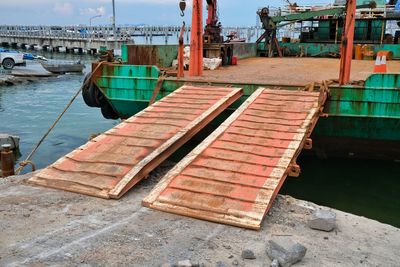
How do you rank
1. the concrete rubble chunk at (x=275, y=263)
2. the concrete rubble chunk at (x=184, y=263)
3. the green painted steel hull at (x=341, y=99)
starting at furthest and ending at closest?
the green painted steel hull at (x=341, y=99), the concrete rubble chunk at (x=275, y=263), the concrete rubble chunk at (x=184, y=263)

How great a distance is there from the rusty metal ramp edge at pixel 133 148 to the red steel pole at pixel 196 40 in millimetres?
1651

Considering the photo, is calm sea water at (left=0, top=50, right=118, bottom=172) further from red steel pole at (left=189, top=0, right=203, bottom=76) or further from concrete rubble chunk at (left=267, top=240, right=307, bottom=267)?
concrete rubble chunk at (left=267, top=240, right=307, bottom=267)

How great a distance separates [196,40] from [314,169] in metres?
3.86

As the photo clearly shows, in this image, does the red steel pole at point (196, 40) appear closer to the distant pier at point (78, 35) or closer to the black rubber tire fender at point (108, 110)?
the black rubber tire fender at point (108, 110)

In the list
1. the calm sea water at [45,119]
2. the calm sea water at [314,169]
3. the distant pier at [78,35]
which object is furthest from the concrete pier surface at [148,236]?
the distant pier at [78,35]

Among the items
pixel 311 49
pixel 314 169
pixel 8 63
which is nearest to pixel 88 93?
pixel 314 169

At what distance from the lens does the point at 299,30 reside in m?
17.6

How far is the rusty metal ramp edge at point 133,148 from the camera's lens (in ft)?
17.5

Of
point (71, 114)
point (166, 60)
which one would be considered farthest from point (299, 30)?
point (71, 114)

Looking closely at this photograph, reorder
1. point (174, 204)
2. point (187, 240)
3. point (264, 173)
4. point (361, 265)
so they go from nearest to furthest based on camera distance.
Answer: point (361, 265), point (187, 240), point (174, 204), point (264, 173)

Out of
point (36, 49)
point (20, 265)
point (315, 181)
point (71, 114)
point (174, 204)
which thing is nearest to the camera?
point (20, 265)

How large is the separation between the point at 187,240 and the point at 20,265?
4.96 feet

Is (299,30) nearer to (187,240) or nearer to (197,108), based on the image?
(197,108)

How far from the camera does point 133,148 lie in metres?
6.05
